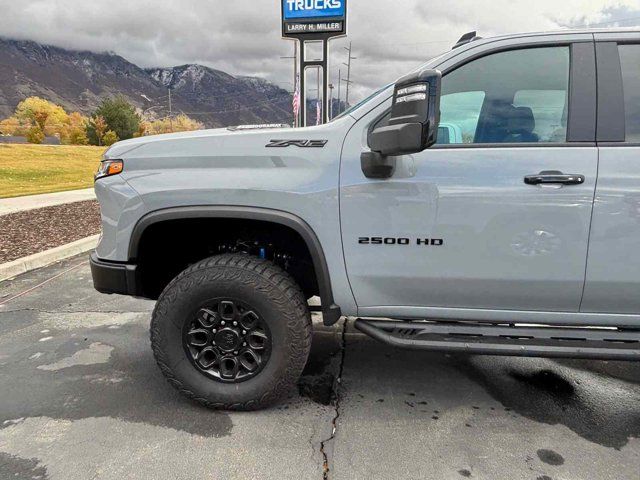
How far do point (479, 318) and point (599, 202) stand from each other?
Answer: 827mm

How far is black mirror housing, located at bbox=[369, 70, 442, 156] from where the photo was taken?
2.03 m

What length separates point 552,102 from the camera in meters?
2.44

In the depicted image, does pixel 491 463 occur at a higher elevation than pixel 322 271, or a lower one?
lower

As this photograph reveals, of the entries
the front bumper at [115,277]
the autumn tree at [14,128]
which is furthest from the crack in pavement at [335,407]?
the autumn tree at [14,128]

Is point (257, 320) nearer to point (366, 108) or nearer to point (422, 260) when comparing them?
point (422, 260)

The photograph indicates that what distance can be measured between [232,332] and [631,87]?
247 cm

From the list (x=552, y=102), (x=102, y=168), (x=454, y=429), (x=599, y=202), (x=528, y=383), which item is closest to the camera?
(x=599, y=202)

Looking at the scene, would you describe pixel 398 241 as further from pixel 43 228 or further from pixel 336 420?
pixel 43 228

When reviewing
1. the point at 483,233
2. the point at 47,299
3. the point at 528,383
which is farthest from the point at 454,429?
the point at 47,299

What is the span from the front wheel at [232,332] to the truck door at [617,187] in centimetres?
156

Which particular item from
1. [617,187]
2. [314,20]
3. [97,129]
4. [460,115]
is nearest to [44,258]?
[460,115]

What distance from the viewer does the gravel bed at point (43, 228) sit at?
665cm

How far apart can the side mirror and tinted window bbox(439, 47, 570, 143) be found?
463mm

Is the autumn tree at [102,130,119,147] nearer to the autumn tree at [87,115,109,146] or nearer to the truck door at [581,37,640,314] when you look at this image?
the autumn tree at [87,115,109,146]
